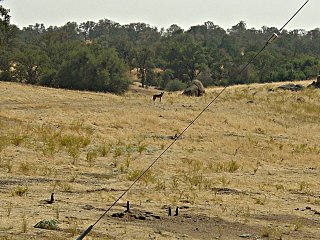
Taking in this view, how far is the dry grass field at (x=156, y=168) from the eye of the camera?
994cm

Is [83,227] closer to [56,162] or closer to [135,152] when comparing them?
[56,162]

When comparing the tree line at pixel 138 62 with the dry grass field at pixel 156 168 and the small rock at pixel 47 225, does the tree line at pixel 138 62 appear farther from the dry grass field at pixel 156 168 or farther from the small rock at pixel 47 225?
the small rock at pixel 47 225

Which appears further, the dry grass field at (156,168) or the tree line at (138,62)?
the tree line at (138,62)

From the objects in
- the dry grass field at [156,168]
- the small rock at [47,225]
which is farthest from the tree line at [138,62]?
the small rock at [47,225]

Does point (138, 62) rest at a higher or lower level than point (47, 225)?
higher

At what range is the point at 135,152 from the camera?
19.6 metres

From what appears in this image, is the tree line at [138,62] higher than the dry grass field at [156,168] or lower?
higher

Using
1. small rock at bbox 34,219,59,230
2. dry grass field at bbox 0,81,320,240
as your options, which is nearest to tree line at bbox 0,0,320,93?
dry grass field at bbox 0,81,320,240

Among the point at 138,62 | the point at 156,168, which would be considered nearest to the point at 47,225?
the point at 156,168

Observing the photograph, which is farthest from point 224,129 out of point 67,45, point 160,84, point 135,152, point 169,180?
point 160,84

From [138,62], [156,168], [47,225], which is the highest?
[138,62]

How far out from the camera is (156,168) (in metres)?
16.6

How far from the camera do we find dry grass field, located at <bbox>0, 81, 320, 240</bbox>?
391 inches

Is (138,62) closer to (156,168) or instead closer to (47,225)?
(156,168)
